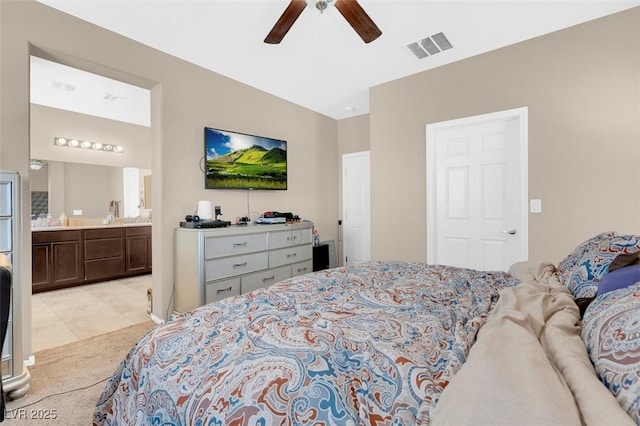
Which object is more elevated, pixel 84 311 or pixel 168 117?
pixel 168 117

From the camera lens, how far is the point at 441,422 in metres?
0.53

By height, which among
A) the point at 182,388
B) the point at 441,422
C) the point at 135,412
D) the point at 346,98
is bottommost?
the point at 135,412

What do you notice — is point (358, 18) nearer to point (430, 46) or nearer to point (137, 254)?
point (430, 46)

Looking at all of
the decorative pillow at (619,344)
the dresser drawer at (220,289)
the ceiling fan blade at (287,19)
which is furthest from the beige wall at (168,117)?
the decorative pillow at (619,344)

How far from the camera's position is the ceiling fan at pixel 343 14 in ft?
6.32

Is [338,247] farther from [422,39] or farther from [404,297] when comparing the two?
[404,297]

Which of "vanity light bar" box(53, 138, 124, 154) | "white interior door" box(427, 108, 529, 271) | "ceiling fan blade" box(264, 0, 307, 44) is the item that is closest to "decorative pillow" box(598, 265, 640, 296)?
"white interior door" box(427, 108, 529, 271)

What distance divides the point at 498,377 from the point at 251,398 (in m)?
0.54

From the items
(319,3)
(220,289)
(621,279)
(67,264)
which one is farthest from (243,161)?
(621,279)

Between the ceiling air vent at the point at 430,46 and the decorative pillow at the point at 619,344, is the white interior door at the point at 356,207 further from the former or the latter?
the decorative pillow at the point at 619,344

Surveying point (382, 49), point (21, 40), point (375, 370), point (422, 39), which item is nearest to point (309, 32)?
point (382, 49)

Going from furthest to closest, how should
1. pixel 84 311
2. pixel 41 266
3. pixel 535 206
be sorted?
pixel 41 266 < pixel 84 311 < pixel 535 206

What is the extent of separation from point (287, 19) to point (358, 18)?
1.61ft

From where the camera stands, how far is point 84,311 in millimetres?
3338
